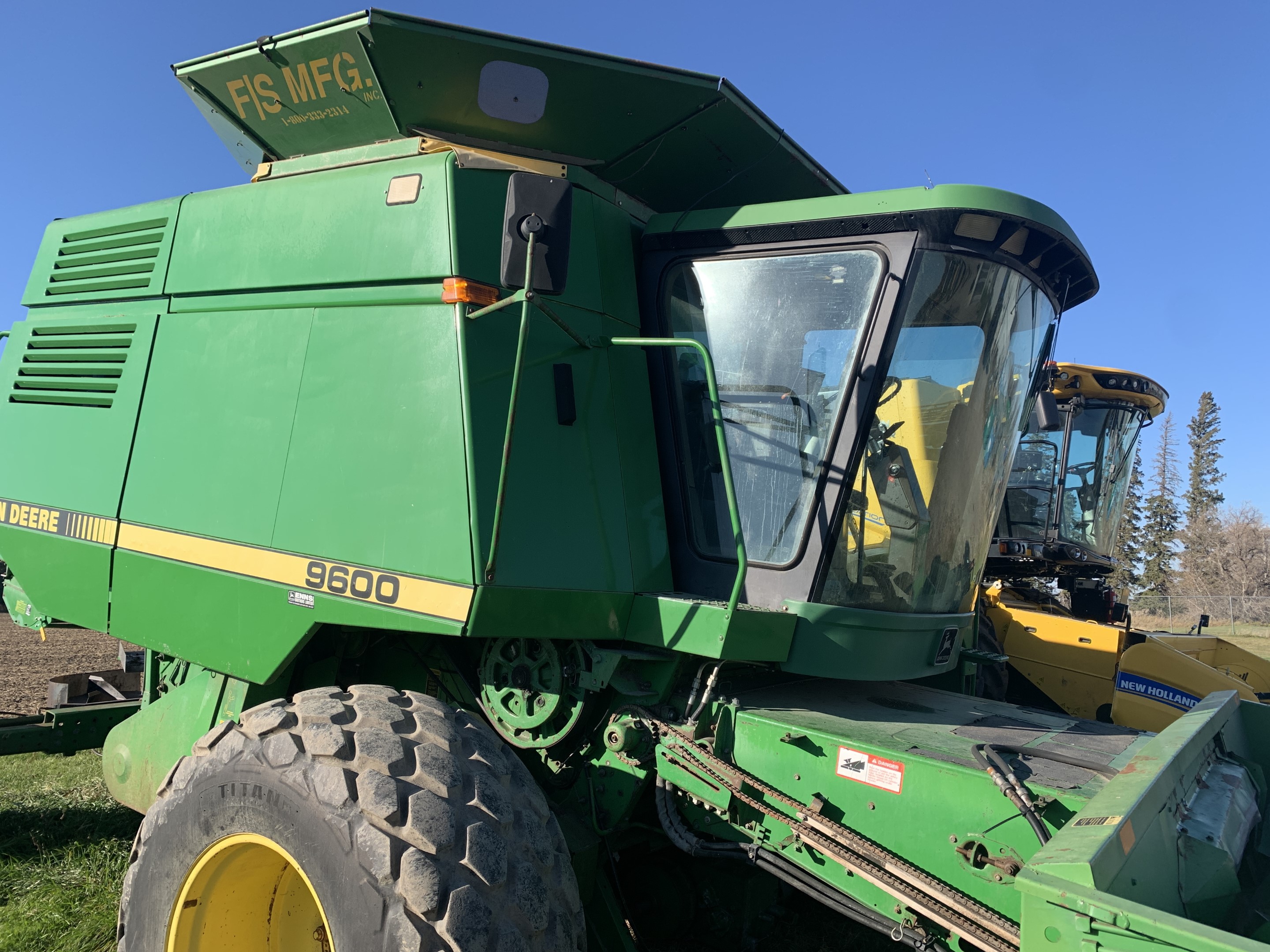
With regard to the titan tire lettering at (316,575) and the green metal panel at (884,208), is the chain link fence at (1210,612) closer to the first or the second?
the green metal panel at (884,208)

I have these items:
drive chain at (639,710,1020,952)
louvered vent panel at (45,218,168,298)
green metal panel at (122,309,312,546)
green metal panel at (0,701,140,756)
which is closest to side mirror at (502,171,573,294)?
green metal panel at (122,309,312,546)

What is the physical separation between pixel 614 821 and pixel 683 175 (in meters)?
2.85

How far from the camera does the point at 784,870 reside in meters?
2.87

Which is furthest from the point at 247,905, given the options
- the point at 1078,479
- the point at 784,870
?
the point at 1078,479

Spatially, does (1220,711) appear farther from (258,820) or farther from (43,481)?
(43,481)

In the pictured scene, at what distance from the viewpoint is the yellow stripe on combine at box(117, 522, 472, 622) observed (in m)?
2.96

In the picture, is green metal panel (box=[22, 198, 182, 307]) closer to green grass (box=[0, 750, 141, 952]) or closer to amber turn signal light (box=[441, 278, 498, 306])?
amber turn signal light (box=[441, 278, 498, 306])

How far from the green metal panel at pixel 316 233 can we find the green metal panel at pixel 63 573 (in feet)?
4.23

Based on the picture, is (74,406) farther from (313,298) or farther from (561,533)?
(561,533)

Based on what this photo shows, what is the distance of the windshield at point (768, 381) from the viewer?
336 cm

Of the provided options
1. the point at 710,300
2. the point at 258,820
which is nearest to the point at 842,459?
the point at 710,300

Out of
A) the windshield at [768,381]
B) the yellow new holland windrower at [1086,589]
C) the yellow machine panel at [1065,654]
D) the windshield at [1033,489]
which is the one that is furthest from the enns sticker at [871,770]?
the windshield at [1033,489]

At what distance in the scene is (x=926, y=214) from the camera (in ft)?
10.6

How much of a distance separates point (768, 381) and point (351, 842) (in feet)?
7.09
